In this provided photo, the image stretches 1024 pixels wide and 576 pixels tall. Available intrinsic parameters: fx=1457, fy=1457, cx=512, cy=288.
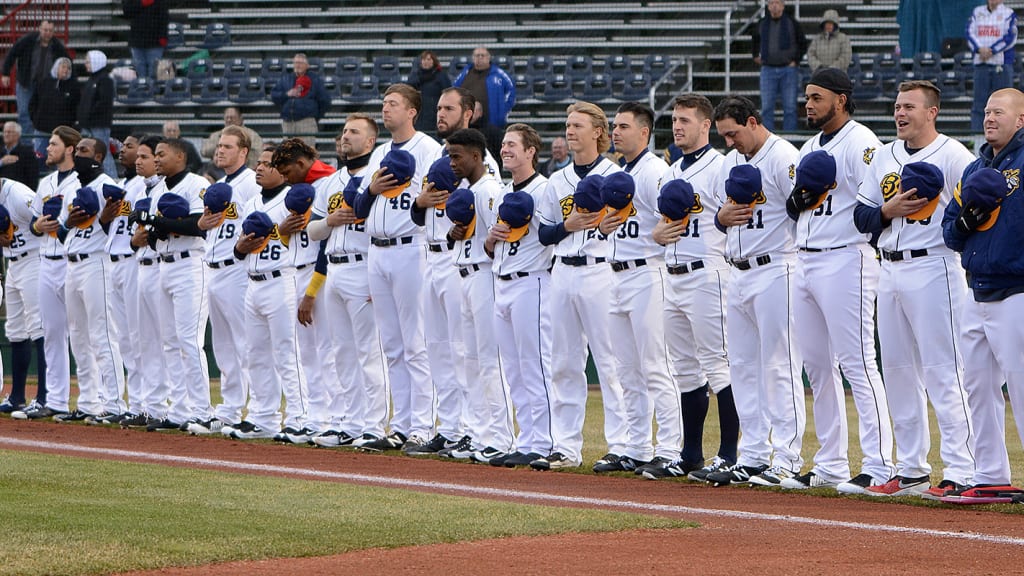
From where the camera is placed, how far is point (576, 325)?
8828 mm

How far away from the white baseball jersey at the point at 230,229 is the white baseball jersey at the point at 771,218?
4.27 meters

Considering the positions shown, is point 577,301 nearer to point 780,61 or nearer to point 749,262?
point 749,262

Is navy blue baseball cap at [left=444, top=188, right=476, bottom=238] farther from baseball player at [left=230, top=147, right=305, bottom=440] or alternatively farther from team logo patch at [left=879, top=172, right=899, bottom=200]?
team logo patch at [left=879, top=172, right=899, bottom=200]

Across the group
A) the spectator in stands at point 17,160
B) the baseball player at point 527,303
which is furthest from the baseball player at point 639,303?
the spectator in stands at point 17,160

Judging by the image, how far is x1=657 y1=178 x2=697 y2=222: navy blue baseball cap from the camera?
7992 millimetres

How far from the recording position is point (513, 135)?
29.7 feet

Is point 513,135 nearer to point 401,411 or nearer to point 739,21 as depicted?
point 401,411

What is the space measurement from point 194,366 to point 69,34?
546 inches

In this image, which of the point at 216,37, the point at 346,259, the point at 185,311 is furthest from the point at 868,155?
the point at 216,37

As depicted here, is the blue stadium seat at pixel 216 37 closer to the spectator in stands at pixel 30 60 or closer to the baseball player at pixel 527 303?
the spectator in stands at pixel 30 60

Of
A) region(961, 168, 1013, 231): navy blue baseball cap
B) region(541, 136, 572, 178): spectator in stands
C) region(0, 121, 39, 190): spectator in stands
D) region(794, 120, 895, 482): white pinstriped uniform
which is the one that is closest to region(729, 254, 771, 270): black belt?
region(794, 120, 895, 482): white pinstriped uniform

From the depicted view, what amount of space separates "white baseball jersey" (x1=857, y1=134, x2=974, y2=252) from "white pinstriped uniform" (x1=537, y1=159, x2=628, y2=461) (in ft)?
6.13

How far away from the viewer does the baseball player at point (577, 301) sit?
8.66m

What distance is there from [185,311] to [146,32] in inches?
442
